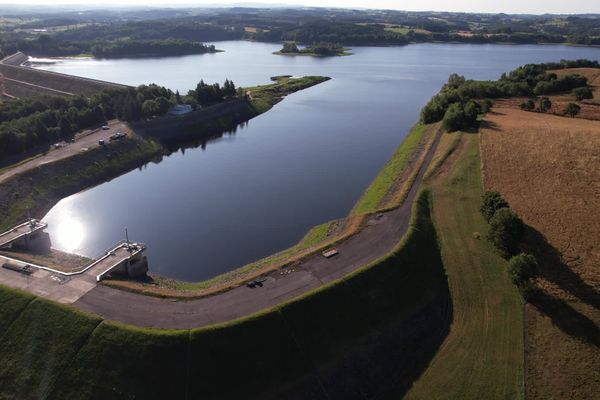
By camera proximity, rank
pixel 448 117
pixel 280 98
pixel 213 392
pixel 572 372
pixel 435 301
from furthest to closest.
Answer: pixel 280 98, pixel 448 117, pixel 435 301, pixel 572 372, pixel 213 392

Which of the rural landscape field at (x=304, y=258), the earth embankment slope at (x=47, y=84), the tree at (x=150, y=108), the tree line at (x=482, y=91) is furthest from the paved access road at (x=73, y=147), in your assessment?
the tree line at (x=482, y=91)

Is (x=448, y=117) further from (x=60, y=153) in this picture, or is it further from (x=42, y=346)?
(x=42, y=346)

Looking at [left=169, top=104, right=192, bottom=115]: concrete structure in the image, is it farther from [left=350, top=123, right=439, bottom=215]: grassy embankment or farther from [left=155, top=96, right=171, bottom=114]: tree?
[left=350, top=123, right=439, bottom=215]: grassy embankment

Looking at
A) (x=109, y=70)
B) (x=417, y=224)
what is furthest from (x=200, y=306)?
(x=109, y=70)

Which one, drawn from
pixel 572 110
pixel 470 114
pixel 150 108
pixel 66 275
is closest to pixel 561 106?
pixel 572 110

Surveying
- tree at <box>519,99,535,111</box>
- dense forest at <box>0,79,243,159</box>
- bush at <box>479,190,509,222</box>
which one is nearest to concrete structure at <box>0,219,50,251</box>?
dense forest at <box>0,79,243,159</box>

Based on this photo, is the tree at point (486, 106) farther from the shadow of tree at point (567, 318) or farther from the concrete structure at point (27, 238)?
the concrete structure at point (27, 238)
